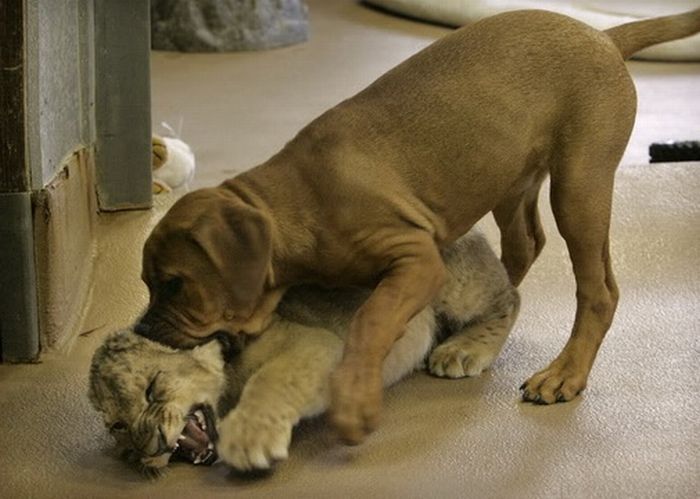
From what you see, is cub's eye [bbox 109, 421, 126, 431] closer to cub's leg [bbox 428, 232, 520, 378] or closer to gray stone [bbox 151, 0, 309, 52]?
cub's leg [bbox 428, 232, 520, 378]

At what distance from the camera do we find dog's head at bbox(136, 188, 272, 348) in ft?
7.39

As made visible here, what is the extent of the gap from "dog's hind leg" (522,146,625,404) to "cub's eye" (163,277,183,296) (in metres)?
0.71

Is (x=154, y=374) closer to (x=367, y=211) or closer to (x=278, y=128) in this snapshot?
(x=367, y=211)

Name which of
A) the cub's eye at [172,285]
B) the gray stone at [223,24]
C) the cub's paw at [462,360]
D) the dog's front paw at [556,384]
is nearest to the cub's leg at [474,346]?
the cub's paw at [462,360]

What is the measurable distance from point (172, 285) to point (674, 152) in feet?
7.47

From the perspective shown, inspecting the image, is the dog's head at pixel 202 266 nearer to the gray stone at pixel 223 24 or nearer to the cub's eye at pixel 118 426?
the cub's eye at pixel 118 426

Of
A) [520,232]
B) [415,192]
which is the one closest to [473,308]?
[520,232]

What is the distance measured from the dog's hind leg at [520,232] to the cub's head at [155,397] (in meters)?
0.81

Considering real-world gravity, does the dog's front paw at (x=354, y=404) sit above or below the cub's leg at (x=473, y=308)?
above

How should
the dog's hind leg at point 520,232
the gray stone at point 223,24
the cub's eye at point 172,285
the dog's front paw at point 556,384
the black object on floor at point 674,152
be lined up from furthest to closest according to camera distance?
1. the gray stone at point 223,24
2. the black object on floor at point 674,152
3. the dog's hind leg at point 520,232
4. the dog's front paw at point 556,384
5. the cub's eye at point 172,285

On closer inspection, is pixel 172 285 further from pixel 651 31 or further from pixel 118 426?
pixel 651 31

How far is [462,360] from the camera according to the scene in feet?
8.68

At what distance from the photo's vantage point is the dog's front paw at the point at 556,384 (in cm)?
251

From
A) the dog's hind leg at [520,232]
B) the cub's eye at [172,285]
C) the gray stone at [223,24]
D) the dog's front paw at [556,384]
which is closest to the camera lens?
the cub's eye at [172,285]
